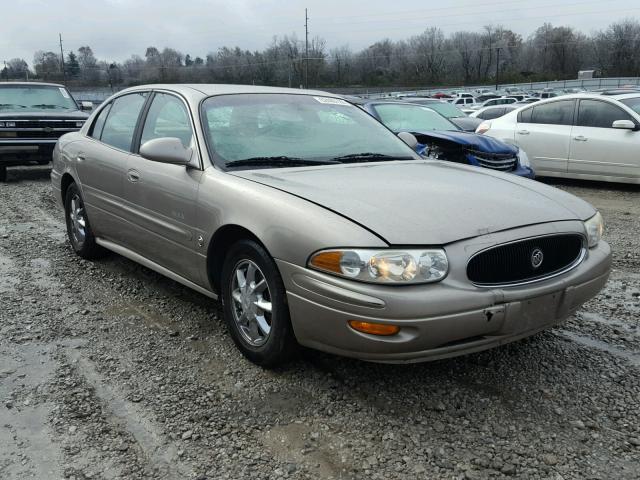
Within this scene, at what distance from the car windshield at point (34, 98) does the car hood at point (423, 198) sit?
9.16 metres

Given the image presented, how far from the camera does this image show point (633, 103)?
9.23 m

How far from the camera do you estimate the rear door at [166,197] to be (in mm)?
3658

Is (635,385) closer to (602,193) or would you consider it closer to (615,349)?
(615,349)

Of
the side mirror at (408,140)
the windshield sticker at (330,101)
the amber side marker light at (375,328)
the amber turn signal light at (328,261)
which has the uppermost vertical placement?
the windshield sticker at (330,101)

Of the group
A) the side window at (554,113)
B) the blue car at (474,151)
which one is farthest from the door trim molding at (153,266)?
the side window at (554,113)

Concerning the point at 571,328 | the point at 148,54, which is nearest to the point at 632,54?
the point at 148,54

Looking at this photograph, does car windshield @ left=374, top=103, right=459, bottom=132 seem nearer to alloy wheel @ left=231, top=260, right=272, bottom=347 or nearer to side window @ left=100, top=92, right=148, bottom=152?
side window @ left=100, top=92, right=148, bottom=152

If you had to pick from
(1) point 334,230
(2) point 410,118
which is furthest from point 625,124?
(1) point 334,230

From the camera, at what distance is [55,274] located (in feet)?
16.8

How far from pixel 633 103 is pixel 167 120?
777 cm

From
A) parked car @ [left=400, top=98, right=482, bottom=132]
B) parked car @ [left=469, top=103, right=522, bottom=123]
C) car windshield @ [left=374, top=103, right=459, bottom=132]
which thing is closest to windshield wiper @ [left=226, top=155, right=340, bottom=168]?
car windshield @ [left=374, top=103, right=459, bottom=132]

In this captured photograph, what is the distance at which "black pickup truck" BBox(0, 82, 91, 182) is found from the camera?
→ 10211mm

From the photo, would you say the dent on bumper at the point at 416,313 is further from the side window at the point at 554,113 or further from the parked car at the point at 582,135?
the side window at the point at 554,113

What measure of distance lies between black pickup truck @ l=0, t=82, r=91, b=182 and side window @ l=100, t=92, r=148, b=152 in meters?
6.04
